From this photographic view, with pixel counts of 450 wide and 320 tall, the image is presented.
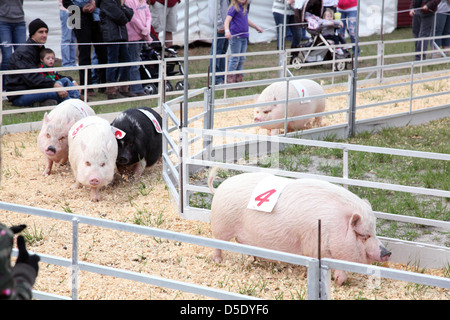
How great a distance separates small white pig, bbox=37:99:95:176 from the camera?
245 inches

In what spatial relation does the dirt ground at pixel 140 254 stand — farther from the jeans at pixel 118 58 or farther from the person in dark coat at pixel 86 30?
the person in dark coat at pixel 86 30

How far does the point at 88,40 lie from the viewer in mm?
9031

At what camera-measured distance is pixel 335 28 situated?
12539mm

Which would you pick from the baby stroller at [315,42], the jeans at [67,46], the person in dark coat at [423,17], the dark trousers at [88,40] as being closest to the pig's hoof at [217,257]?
the dark trousers at [88,40]

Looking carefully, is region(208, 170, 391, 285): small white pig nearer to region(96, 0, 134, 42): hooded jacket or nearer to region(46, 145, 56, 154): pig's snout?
region(46, 145, 56, 154): pig's snout

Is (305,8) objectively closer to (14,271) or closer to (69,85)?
(69,85)

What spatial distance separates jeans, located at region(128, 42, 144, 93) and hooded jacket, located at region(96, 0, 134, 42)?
0.26 metres

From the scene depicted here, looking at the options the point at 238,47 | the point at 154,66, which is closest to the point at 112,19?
the point at 154,66

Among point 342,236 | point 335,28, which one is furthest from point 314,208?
point 335,28

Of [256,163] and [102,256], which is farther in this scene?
[256,163]

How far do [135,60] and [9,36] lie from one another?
1.69m

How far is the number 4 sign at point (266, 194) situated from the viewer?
4.17 metres
